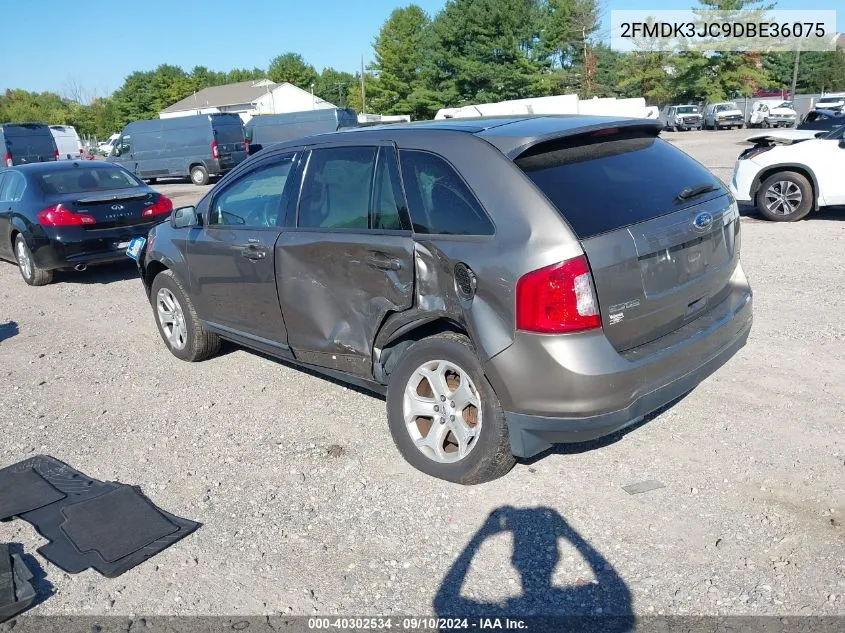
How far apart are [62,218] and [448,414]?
714cm

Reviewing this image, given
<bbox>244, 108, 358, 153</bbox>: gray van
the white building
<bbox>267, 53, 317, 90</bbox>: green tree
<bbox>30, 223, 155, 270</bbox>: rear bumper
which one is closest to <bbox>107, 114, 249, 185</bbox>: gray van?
<bbox>244, 108, 358, 153</bbox>: gray van

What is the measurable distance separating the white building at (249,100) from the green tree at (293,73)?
23573 mm

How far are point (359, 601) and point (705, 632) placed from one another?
4.28 feet

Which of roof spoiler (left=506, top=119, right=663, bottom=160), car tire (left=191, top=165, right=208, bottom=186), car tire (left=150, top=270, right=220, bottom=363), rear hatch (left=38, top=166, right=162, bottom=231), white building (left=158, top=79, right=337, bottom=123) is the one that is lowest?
car tire (left=191, top=165, right=208, bottom=186)

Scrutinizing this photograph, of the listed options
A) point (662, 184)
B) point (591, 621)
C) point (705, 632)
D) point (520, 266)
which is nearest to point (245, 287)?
point (520, 266)

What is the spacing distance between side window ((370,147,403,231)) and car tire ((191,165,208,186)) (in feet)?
74.9

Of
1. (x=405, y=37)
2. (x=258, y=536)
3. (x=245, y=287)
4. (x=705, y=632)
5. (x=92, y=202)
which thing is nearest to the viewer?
(x=705, y=632)

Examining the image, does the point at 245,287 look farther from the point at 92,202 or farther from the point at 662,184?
the point at 92,202

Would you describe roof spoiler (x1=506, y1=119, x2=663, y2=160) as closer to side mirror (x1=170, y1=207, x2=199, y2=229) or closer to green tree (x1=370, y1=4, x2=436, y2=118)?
side mirror (x1=170, y1=207, x2=199, y2=229)

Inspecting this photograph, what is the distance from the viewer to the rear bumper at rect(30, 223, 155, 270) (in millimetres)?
9039

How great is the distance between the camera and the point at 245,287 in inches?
197

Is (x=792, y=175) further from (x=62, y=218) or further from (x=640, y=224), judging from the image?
(x=62, y=218)

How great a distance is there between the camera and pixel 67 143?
35.4 m

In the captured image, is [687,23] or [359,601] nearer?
[359,601]
